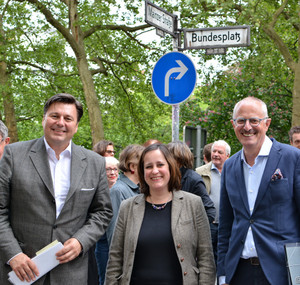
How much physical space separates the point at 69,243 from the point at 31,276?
1.13 ft

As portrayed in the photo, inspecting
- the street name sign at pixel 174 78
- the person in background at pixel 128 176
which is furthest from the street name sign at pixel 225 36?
the person in background at pixel 128 176

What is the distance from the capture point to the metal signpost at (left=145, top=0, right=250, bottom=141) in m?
7.20

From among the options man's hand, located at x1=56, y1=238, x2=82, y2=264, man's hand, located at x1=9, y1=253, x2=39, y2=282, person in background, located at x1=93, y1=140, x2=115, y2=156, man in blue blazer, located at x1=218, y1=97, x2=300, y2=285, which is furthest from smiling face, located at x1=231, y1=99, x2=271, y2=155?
person in background, located at x1=93, y1=140, x2=115, y2=156

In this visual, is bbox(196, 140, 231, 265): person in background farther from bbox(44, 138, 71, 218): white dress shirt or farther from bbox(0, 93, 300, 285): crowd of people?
bbox(44, 138, 71, 218): white dress shirt

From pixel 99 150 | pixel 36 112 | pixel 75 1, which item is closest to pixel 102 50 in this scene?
pixel 36 112

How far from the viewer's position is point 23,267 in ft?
11.9

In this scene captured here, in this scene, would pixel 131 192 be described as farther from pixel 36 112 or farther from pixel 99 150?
pixel 36 112

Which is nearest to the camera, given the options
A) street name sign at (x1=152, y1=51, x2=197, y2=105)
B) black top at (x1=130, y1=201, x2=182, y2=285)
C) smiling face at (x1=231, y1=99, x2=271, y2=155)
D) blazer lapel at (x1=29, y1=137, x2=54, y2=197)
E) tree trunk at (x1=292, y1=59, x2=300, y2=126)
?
blazer lapel at (x1=29, y1=137, x2=54, y2=197)

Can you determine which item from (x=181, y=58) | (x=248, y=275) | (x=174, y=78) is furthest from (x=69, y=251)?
(x=181, y=58)

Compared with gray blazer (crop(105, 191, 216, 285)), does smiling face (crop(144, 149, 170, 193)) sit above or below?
above

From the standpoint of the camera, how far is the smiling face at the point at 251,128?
387 cm

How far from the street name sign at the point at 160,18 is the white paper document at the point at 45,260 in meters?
4.07

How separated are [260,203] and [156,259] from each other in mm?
901

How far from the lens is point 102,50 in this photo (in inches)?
744
